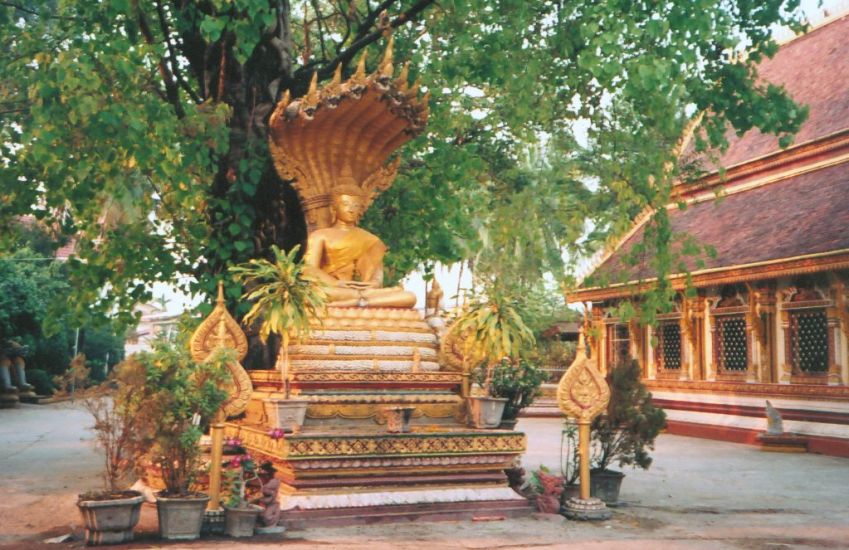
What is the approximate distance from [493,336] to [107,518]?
4.07 meters

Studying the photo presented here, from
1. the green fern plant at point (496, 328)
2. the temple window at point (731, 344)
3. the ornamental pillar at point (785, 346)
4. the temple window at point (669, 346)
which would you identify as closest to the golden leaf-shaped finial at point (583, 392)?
the green fern plant at point (496, 328)

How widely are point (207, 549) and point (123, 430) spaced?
128 centimetres

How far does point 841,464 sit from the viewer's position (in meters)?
15.3

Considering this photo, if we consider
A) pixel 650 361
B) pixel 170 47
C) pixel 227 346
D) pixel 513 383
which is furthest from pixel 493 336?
pixel 650 361

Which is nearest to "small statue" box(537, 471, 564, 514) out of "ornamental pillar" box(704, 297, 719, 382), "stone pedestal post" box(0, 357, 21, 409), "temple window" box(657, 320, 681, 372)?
"ornamental pillar" box(704, 297, 719, 382)

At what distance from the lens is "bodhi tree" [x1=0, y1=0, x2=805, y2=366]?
10.8 m

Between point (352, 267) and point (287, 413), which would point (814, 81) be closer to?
point (352, 267)

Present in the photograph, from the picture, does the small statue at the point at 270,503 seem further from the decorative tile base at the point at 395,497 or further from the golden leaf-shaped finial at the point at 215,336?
the golden leaf-shaped finial at the point at 215,336

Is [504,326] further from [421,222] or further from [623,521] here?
[421,222]

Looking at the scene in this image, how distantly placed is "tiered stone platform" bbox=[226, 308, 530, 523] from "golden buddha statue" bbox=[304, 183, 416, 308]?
0.21m

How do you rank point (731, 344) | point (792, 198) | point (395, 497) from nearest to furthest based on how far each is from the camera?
point (395, 497) < point (792, 198) < point (731, 344)

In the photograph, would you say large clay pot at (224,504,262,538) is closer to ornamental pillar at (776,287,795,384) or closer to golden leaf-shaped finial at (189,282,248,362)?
golden leaf-shaped finial at (189,282,248,362)

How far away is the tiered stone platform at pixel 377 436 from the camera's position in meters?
8.70

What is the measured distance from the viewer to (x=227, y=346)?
905 centimetres
